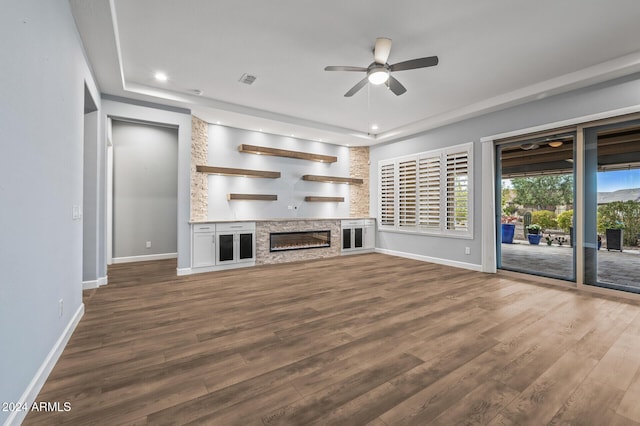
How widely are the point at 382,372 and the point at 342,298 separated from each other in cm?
165

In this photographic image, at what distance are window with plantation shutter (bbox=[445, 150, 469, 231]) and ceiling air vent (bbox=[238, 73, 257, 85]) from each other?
13.1 ft

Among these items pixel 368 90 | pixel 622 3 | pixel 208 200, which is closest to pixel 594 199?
pixel 622 3

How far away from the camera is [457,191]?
18.1ft

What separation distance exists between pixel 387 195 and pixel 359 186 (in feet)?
3.05

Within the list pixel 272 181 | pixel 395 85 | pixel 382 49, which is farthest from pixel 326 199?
pixel 382 49

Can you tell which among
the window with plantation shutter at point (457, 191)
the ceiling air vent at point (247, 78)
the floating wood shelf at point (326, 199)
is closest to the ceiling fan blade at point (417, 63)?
the ceiling air vent at point (247, 78)

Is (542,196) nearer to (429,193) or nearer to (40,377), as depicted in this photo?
(429,193)

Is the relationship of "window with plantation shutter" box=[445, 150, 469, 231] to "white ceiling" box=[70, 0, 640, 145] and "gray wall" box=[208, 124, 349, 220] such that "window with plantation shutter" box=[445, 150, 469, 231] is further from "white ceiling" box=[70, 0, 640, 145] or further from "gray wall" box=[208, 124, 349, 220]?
"gray wall" box=[208, 124, 349, 220]

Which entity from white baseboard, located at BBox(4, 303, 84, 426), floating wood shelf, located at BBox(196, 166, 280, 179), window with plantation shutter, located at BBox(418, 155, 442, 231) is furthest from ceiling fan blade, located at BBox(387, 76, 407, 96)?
white baseboard, located at BBox(4, 303, 84, 426)

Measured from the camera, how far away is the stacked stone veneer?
19.0ft

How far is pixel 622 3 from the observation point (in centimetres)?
254

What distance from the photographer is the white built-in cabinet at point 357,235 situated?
6.98 meters

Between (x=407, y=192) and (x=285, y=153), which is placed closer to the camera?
(x=285, y=153)

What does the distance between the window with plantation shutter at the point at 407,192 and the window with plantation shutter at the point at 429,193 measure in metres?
0.18
